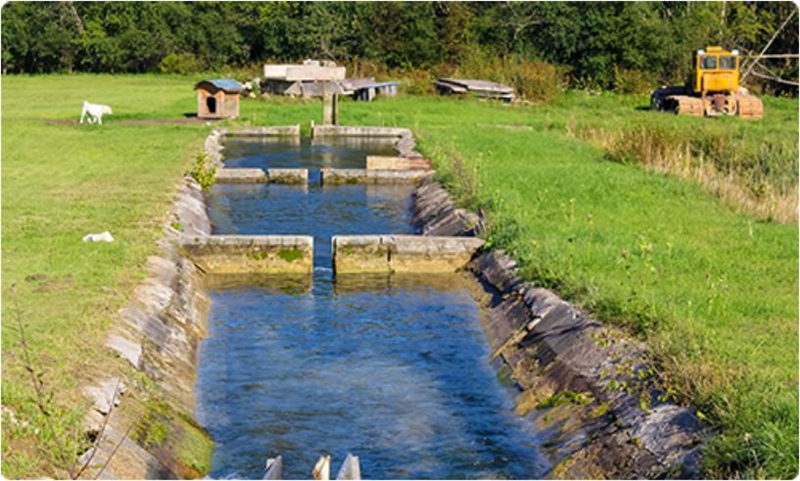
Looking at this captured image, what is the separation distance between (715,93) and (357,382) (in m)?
35.7

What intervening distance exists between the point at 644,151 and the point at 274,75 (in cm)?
2835

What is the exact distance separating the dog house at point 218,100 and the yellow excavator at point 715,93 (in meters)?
15.0

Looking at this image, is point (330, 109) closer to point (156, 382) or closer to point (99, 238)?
point (99, 238)

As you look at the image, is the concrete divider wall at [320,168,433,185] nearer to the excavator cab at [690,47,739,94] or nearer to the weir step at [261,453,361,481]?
the excavator cab at [690,47,739,94]

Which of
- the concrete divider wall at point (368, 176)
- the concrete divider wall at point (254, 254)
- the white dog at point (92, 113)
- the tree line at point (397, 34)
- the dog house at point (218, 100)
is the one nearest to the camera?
the concrete divider wall at point (254, 254)

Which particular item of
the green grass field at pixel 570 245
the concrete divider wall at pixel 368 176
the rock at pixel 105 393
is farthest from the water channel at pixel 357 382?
the concrete divider wall at pixel 368 176

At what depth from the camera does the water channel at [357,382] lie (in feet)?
37.3

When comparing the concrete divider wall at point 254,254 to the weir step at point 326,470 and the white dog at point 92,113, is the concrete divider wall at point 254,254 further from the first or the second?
the white dog at point 92,113

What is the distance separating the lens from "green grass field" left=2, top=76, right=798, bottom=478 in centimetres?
993

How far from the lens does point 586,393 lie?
1180cm

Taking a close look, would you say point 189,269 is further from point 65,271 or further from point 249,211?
point 249,211

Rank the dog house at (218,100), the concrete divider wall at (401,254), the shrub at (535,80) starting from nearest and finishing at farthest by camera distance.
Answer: the concrete divider wall at (401,254) → the dog house at (218,100) → the shrub at (535,80)

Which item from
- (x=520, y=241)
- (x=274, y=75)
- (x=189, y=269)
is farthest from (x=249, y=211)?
(x=274, y=75)

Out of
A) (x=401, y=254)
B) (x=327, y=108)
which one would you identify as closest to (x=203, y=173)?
(x=401, y=254)
